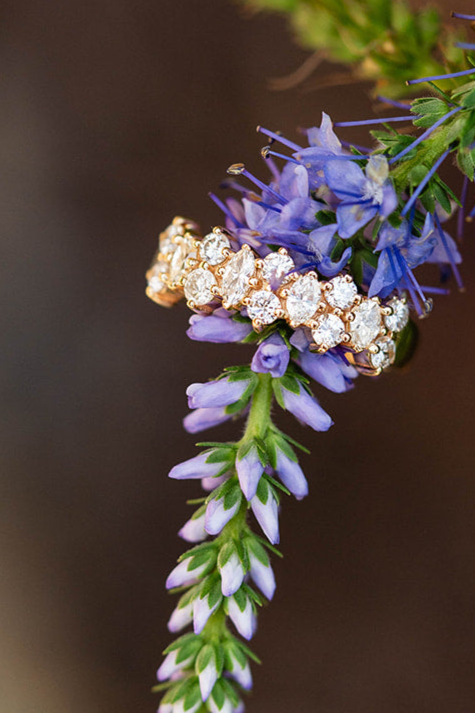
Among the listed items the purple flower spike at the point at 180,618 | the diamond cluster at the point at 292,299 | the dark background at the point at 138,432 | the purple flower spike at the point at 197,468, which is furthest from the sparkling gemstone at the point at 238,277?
the dark background at the point at 138,432

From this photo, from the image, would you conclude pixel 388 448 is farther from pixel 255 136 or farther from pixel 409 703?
pixel 255 136

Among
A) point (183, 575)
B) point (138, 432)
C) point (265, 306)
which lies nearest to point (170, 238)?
point (265, 306)

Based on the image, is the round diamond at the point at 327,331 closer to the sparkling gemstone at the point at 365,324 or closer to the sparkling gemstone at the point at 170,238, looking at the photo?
the sparkling gemstone at the point at 365,324

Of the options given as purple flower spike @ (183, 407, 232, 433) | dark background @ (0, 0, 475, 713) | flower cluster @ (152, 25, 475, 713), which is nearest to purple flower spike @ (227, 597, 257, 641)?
flower cluster @ (152, 25, 475, 713)

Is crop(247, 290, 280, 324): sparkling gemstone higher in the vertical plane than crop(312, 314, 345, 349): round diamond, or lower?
higher

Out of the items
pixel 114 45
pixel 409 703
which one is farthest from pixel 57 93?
pixel 409 703

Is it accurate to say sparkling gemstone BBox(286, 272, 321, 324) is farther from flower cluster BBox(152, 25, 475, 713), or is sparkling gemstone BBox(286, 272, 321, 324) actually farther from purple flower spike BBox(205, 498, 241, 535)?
purple flower spike BBox(205, 498, 241, 535)
